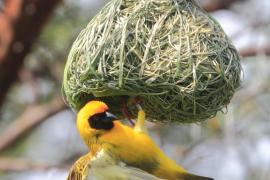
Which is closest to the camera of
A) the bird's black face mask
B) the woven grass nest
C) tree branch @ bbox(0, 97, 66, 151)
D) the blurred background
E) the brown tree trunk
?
the woven grass nest

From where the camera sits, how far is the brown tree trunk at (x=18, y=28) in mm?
6551

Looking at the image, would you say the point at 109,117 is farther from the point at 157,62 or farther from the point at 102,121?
the point at 157,62

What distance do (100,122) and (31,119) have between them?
155 inches

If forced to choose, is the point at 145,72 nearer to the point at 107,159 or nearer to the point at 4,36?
the point at 107,159

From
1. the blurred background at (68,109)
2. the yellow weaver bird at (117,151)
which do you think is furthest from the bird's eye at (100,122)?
the blurred background at (68,109)

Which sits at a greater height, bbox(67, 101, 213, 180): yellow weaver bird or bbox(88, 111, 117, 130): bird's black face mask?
bbox(88, 111, 117, 130): bird's black face mask

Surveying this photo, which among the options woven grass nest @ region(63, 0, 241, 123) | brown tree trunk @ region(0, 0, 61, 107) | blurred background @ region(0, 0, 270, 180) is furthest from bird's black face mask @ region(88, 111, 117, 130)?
brown tree trunk @ region(0, 0, 61, 107)

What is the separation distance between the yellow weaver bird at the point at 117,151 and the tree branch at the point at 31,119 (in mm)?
3627

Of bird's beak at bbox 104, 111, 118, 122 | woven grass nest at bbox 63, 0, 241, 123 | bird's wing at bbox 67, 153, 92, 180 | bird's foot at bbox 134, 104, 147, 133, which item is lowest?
bird's wing at bbox 67, 153, 92, 180

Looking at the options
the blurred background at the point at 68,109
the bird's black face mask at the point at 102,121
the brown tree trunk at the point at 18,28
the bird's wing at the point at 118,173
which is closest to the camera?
the bird's wing at the point at 118,173

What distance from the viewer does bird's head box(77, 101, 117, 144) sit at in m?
3.67

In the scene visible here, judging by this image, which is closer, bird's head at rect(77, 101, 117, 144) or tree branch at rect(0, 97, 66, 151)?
bird's head at rect(77, 101, 117, 144)

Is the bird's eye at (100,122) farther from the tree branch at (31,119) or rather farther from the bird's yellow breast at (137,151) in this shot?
the tree branch at (31,119)

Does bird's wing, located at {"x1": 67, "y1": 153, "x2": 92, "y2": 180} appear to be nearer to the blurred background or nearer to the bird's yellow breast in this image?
the bird's yellow breast
